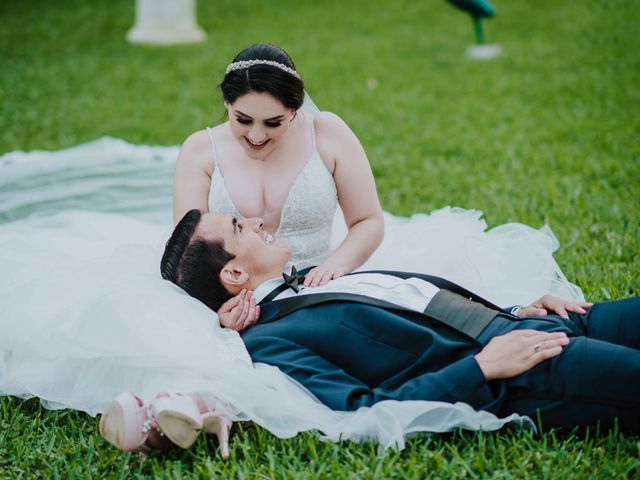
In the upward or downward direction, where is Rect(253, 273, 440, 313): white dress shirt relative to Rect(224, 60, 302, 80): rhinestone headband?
downward

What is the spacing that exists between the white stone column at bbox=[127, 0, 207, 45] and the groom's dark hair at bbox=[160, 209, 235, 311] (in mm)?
9522

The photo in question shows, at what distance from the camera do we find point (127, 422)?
8.85ft

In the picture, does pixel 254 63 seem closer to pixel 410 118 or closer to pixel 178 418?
pixel 178 418

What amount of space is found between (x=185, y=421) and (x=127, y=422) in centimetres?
20

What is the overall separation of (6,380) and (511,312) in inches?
88.1

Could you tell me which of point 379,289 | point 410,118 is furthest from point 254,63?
point 410,118

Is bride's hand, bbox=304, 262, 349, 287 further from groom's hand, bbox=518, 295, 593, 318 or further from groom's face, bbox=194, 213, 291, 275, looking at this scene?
groom's hand, bbox=518, 295, 593, 318

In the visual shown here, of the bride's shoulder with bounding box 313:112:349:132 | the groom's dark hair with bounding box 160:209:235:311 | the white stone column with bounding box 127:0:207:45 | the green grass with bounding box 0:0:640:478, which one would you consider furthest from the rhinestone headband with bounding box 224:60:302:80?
the white stone column with bounding box 127:0:207:45

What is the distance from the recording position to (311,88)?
369 inches

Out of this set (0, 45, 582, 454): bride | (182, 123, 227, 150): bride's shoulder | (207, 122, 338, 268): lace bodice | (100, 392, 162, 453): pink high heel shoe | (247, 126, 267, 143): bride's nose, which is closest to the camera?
(100, 392, 162, 453): pink high heel shoe

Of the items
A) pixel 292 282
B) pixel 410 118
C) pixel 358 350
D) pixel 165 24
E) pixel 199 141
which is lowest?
pixel 410 118

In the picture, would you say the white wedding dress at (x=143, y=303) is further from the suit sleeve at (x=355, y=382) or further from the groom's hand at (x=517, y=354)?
the groom's hand at (x=517, y=354)

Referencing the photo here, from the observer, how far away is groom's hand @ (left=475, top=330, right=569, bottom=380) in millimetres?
2834

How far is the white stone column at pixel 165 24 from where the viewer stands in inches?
485
